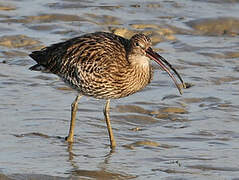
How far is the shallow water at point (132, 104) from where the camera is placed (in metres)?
8.32

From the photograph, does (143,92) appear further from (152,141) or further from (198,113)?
(152,141)

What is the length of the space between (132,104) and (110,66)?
58.5 inches

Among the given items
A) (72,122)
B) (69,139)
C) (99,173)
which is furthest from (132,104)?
(99,173)

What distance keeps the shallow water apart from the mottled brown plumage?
0.51m

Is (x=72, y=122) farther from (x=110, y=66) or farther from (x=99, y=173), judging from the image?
(x=99, y=173)

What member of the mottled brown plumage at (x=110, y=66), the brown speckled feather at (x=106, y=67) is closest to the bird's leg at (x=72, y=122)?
the mottled brown plumage at (x=110, y=66)

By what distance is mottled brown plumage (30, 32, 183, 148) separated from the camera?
363 inches

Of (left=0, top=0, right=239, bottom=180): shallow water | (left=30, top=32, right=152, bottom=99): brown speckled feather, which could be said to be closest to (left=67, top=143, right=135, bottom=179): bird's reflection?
(left=0, top=0, right=239, bottom=180): shallow water

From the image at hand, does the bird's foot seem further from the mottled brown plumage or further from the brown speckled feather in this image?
the brown speckled feather

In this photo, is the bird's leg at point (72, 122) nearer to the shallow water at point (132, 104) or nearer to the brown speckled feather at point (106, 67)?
the shallow water at point (132, 104)

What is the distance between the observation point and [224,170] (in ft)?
26.9

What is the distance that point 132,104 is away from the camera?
34.9ft

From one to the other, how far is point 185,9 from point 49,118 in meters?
6.62

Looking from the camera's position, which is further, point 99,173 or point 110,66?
point 110,66
